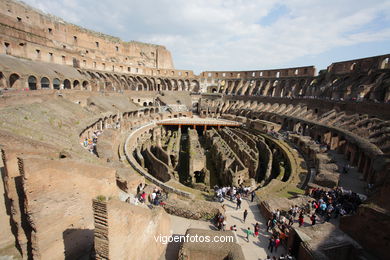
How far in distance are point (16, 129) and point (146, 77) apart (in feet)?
124

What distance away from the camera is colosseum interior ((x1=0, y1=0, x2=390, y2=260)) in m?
6.64

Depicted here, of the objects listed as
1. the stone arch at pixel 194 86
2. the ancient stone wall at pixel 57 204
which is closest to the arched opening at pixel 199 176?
the ancient stone wall at pixel 57 204

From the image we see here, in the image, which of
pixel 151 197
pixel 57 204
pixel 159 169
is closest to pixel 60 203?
pixel 57 204

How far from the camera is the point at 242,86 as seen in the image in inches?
1861

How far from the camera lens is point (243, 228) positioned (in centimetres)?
926

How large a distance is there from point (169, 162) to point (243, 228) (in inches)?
386

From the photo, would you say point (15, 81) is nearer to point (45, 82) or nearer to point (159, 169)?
point (45, 82)

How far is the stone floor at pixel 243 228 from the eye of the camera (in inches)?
304

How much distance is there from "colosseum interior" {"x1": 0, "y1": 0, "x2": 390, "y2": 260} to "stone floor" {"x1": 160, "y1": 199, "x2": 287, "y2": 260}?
6 centimetres

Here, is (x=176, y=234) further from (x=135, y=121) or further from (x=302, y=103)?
(x=302, y=103)

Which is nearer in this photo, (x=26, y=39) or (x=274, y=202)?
(x=274, y=202)

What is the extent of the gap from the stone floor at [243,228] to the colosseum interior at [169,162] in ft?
0.19

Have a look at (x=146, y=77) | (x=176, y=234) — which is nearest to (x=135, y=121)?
(x=146, y=77)

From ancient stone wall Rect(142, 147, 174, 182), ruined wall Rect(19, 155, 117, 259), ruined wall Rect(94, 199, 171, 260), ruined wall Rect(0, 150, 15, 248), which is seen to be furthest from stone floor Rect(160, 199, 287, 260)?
ruined wall Rect(0, 150, 15, 248)
